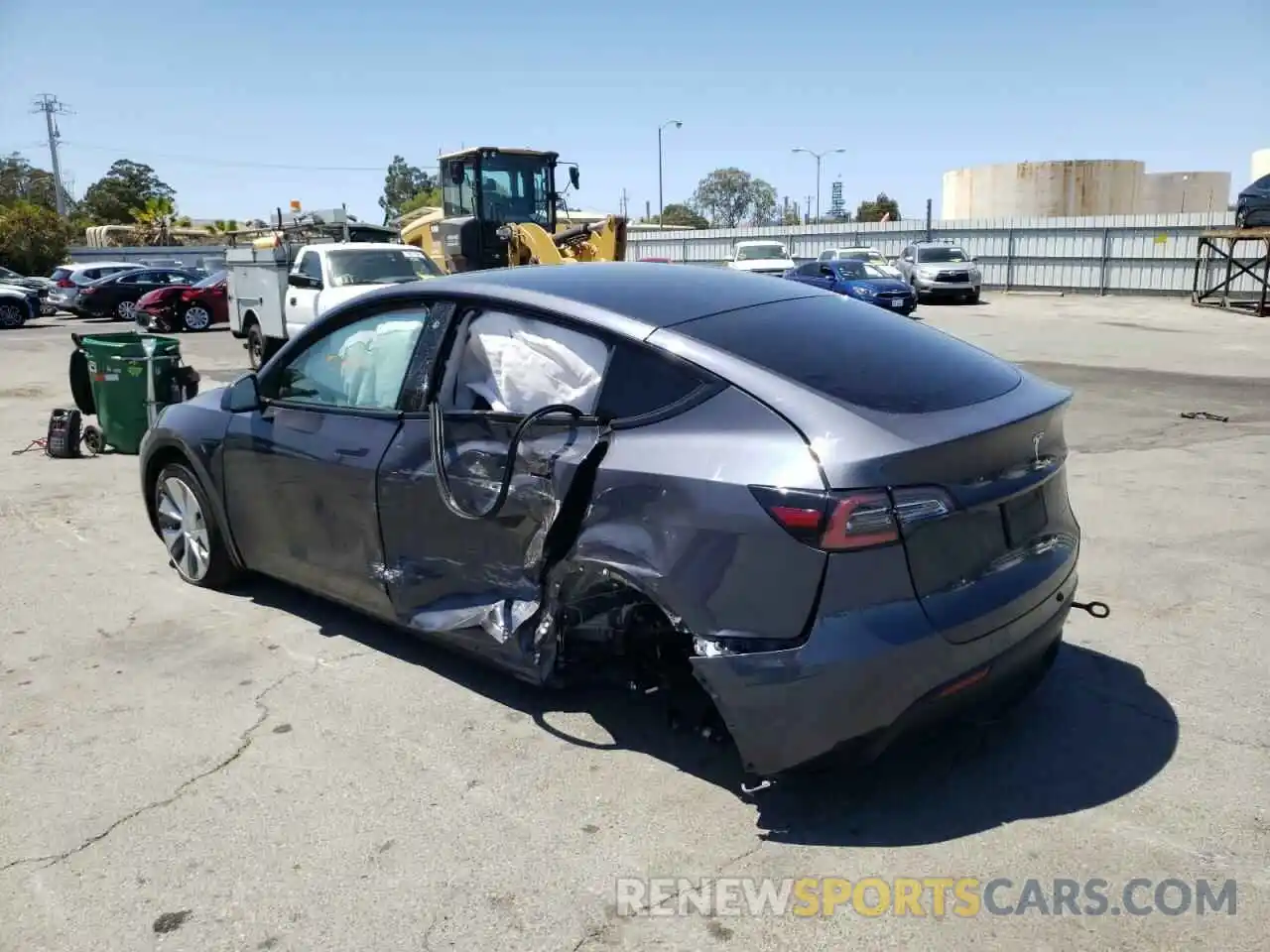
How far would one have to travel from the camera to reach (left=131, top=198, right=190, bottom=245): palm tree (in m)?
66.5

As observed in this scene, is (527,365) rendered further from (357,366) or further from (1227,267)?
(1227,267)

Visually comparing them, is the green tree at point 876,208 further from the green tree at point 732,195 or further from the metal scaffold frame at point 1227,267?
the metal scaffold frame at point 1227,267

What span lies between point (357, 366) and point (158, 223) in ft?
243

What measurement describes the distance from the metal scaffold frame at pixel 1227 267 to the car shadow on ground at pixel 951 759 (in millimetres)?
23084

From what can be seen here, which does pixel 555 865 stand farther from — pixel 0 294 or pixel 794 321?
pixel 0 294

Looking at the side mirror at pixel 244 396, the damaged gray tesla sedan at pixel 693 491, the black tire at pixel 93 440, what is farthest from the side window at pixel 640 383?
the black tire at pixel 93 440

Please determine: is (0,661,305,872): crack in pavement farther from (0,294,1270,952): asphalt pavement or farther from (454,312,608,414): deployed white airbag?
(454,312,608,414): deployed white airbag

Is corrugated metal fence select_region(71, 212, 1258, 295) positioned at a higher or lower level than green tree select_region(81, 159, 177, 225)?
lower

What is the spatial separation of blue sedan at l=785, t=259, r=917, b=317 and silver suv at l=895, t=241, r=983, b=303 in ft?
11.2

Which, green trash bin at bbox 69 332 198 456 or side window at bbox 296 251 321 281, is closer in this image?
green trash bin at bbox 69 332 198 456

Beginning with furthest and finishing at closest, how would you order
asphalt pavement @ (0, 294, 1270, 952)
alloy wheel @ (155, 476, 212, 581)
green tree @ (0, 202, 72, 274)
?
green tree @ (0, 202, 72, 274), alloy wheel @ (155, 476, 212, 581), asphalt pavement @ (0, 294, 1270, 952)

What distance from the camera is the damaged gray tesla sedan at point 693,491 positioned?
2.84 metres

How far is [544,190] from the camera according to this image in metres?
20.5

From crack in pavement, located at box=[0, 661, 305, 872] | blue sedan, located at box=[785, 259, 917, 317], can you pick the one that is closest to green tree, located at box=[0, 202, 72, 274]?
blue sedan, located at box=[785, 259, 917, 317]
